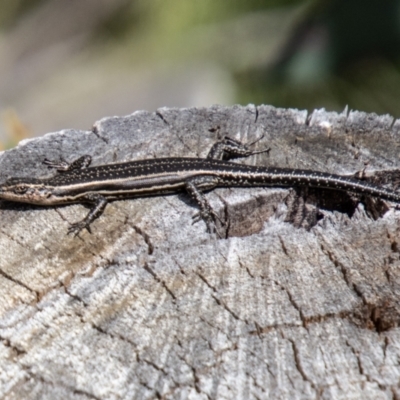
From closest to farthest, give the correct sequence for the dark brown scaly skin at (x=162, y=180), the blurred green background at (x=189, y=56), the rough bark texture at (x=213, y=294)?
the rough bark texture at (x=213, y=294) < the dark brown scaly skin at (x=162, y=180) < the blurred green background at (x=189, y=56)

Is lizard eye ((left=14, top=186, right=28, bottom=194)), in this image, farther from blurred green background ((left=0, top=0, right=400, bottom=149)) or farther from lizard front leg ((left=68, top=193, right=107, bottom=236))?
blurred green background ((left=0, top=0, right=400, bottom=149))

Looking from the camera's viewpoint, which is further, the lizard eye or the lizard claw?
the lizard eye

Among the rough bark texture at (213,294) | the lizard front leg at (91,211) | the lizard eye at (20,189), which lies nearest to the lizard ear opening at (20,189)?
the lizard eye at (20,189)

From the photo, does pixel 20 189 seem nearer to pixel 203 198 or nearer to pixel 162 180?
pixel 162 180

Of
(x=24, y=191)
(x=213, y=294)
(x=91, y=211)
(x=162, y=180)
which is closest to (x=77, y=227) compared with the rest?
(x=91, y=211)

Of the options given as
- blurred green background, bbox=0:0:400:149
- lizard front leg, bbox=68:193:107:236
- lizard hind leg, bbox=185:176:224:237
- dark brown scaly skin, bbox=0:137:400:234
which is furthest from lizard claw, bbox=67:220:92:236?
blurred green background, bbox=0:0:400:149

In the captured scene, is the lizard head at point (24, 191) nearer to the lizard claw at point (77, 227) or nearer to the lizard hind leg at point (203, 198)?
the lizard claw at point (77, 227)
